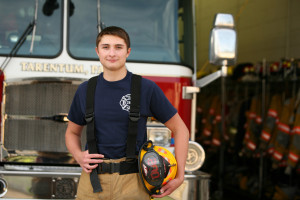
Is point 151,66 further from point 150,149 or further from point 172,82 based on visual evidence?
point 150,149

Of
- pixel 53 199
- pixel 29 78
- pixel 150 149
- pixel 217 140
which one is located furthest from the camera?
pixel 217 140

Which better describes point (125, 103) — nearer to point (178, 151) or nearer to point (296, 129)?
point (178, 151)

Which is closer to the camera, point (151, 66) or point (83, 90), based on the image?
point (83, 90)

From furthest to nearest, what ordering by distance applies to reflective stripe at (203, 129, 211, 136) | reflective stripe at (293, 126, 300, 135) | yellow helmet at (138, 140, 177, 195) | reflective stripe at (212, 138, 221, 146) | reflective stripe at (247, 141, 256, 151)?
reflective stripe at (203, 129, 211, 136) → reflective stripe at (212, 138, 221, 146) → reflective stripe at (247, 141, 256, 151) → reflective stripe at (293, 126, 300, 135) → yellow helmet at (138, 140, 177, 195)

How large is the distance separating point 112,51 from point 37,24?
171cm

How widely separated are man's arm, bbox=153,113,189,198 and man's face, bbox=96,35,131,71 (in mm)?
434

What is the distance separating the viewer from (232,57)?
338 cm

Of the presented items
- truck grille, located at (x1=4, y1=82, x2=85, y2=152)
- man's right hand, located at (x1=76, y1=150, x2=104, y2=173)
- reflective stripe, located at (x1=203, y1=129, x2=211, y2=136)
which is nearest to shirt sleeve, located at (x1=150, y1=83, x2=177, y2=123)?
man's right hand, located at (x1=76, y1=150, x2=104, y2=173)

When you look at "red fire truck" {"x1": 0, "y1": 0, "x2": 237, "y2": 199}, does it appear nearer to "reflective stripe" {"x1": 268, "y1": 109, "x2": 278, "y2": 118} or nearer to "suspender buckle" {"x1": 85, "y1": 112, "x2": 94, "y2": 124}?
"suspender buckle" {"x1": 85, "y1": 112, "x2": 94, "y2": 124}

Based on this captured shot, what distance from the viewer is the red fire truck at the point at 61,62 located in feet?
11.5

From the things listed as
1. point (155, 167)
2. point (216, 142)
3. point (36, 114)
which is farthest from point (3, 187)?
point (216, 142)

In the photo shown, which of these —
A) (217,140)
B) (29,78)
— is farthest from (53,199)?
(217,140)

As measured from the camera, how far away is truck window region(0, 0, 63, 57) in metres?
3.61

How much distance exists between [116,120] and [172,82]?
157 centimetres
